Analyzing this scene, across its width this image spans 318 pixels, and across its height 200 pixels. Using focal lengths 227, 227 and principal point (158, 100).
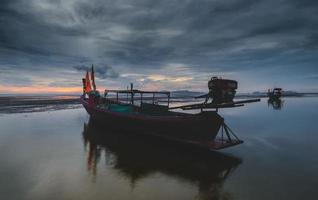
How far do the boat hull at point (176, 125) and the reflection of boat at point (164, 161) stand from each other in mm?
959

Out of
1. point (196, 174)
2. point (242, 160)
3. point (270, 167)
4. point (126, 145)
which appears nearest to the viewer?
point (196, 174)

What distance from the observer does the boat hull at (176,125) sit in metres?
16.5

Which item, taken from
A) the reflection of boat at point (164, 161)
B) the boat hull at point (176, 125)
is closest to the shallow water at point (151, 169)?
the reflection of boat at point (164, 161)

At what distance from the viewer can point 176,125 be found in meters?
18.1

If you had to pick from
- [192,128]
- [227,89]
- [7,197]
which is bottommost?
[7,197]

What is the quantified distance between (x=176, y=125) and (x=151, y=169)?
5.63 m

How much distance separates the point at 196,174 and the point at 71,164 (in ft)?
24.9

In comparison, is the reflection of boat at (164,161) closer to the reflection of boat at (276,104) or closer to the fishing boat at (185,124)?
the fishing boat at (185,124)

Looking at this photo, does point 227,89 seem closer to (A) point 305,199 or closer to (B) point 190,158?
(B) point 190,158

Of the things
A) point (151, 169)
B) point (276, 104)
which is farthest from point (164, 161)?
point (276, 104)

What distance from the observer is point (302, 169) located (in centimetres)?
1307

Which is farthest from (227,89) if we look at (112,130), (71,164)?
(112,130)

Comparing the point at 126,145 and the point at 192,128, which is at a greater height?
the point at 192,128

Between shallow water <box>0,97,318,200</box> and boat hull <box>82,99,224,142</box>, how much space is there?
3.57 feet
